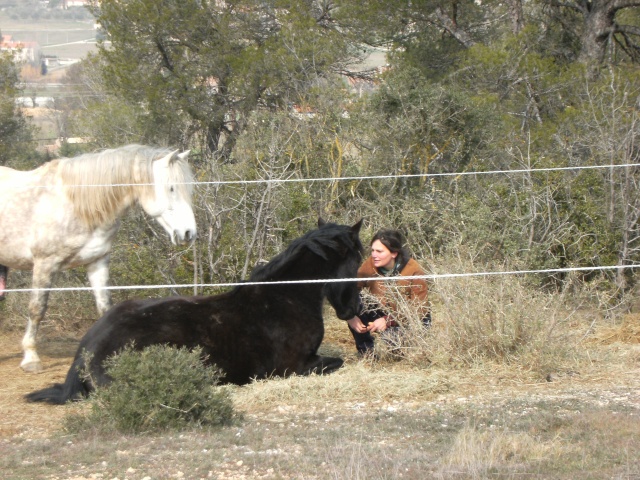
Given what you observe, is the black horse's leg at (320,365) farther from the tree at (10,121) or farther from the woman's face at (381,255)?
the tree at (10,121)

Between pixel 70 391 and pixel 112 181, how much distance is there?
189cm

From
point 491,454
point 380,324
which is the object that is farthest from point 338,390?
point 491,454

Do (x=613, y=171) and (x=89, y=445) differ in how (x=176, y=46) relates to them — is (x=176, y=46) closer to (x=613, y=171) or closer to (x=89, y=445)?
(x=613, y=171)

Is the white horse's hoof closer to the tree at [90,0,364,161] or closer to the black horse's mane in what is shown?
the black horse's mane

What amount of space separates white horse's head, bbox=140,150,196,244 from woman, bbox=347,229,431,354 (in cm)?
143

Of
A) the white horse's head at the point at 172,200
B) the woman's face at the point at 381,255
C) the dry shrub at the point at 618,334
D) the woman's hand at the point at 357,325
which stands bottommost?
the dry shrub at the point at 618,334

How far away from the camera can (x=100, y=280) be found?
729 centimetres

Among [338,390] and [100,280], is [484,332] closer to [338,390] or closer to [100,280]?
[338,390]

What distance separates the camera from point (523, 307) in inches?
251

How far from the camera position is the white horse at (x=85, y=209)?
23.1ft

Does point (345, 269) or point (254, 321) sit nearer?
point (254, 321)

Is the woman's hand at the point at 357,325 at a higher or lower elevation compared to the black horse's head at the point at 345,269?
lower

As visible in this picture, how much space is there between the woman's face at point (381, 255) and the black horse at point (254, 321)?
0.14m

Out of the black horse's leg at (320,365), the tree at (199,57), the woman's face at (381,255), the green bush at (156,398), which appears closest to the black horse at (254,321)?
the black horse's leg at (320,365)
